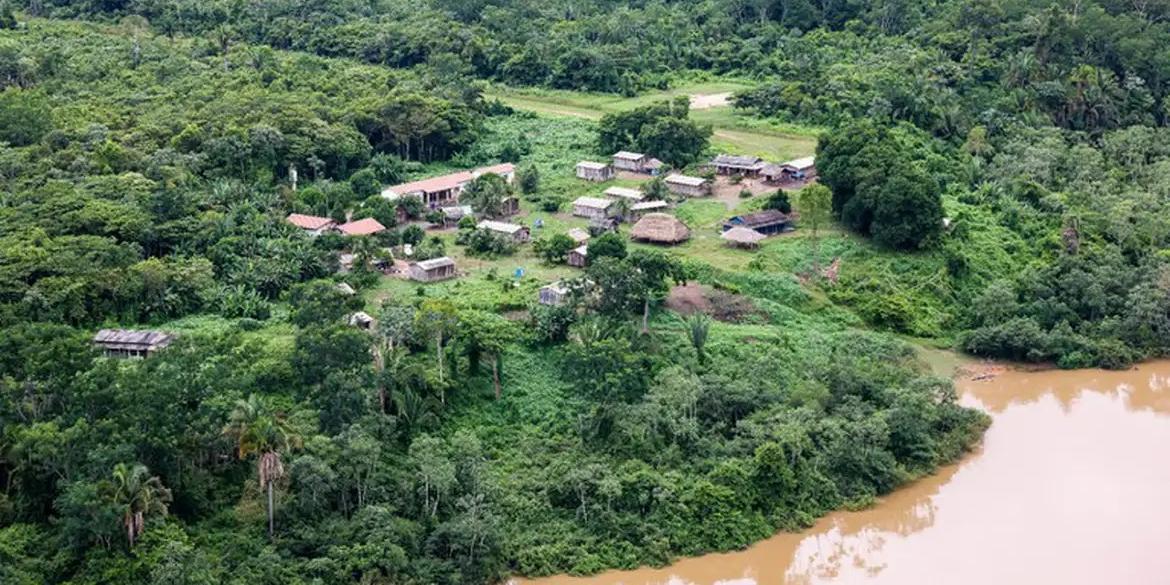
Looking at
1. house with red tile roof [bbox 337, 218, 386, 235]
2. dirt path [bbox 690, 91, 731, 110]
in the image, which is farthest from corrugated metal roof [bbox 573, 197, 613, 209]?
dirt path [bbox 690, 91, 731, 110]

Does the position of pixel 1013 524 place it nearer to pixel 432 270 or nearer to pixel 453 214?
pixel 432 270

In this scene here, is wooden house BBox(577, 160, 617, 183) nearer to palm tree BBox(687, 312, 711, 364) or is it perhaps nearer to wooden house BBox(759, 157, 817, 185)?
wooden house BBox(759, 157, 817, 185)

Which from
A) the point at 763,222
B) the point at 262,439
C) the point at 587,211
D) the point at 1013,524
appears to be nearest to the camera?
the point at 262,439

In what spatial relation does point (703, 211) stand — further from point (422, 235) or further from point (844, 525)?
point (844, 525)

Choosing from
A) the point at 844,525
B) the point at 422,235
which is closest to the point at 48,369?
the point at 422,235

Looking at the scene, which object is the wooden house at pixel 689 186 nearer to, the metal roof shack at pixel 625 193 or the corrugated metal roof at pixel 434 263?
the metal roof shack at pixel 625 193

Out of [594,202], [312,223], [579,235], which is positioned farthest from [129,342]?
[594,202]
